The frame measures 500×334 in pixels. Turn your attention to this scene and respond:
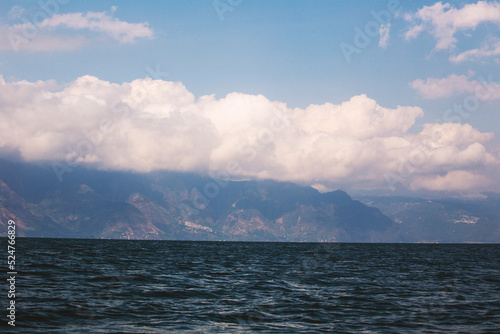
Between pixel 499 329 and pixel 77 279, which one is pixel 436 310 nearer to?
pixel 499 329

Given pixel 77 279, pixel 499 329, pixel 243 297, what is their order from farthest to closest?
pixel 77 279 < pixel 243 297 < pixel 499 329

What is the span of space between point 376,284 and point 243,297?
18.0 metres

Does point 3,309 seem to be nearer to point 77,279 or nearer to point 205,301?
point 205,301

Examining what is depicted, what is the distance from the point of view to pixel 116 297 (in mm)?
33812

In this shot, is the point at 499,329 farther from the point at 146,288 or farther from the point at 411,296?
the point at 146,288

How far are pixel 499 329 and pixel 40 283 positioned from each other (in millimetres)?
37493

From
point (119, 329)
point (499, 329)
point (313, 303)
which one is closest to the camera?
point (119, 329)

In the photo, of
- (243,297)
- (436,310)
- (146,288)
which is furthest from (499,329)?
(146,288)

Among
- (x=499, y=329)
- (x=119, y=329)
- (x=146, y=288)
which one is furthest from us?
(x=146, y=288)

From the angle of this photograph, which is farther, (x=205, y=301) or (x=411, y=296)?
(x=411, y=296)

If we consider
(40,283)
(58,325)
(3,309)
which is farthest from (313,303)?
(40,283)

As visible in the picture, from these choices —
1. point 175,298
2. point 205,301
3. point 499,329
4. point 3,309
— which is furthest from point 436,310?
point 3,309

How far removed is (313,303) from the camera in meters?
33.2

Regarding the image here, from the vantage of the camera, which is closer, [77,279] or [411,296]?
[411,296]
